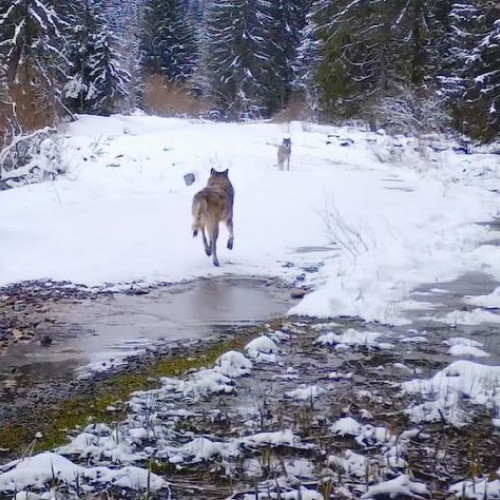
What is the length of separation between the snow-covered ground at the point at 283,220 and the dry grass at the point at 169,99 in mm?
30880

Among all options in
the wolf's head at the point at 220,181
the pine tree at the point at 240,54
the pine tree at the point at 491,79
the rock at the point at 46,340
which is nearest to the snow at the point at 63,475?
the rock at the point at 46,340

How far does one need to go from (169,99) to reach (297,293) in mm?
51114

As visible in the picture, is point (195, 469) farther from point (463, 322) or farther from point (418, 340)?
point (463, 322)

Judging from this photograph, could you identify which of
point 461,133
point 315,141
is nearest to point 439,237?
point 461,133

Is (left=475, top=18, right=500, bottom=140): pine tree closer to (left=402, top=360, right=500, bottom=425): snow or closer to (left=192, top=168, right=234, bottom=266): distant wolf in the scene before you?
(left=192, top=168, right=234, bottom=266): distant wolf

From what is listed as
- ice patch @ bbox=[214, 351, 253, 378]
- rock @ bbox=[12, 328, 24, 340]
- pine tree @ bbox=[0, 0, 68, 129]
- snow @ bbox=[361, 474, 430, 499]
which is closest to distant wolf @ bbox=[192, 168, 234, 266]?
rock @ bbox=[12, 328, 24, 340]

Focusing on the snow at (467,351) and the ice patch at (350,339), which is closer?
the snow at (467,351)

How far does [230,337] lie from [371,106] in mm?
24745

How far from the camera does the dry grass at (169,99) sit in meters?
54.6

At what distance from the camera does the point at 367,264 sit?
27.6 ft

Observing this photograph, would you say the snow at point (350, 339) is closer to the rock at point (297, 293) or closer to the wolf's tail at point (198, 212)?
the rock at point (297, 293)

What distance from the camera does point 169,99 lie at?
5688cm

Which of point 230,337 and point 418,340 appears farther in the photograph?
point 230,337

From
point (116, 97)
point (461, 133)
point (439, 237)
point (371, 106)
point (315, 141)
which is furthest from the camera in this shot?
point (116, 97)
